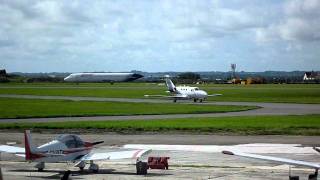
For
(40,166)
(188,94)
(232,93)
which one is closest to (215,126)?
(40,166)

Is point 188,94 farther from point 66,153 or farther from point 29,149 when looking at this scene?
point 29,149

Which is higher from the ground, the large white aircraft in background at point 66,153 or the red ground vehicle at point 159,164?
the large white aircraft in background at point 66,153

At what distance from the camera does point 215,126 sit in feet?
140

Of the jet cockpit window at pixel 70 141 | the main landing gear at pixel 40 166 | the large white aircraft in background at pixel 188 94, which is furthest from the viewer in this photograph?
the large white aircraft in background at pixel 188 94

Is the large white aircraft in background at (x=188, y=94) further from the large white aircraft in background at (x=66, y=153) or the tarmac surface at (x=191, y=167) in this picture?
the large white aircraft in background at (x=66, y=153)

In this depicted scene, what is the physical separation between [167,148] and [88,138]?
7.48 metres

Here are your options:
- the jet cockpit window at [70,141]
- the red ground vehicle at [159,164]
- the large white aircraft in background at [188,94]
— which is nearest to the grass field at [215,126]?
the red ground vehicle at [159,164]

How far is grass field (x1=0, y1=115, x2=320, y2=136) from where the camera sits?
40.1 metres

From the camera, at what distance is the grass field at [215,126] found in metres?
40.1

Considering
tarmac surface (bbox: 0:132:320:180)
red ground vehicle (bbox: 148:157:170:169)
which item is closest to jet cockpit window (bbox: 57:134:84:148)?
tarmac surface (bbox: 0:132:320:180)

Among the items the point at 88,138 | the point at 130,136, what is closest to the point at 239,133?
the point at 130,136

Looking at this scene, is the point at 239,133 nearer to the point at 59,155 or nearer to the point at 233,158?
the point at 233,158

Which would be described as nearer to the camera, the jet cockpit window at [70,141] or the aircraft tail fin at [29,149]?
the aircraft tail fin at [29,149]

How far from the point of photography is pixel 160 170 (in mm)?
23969
